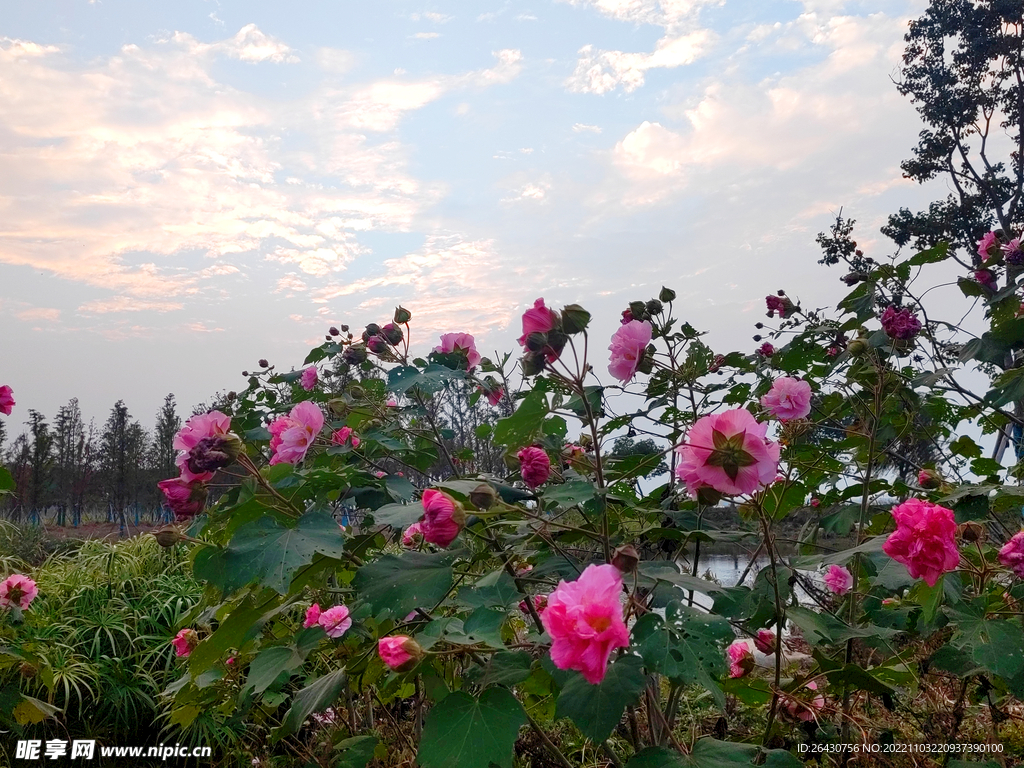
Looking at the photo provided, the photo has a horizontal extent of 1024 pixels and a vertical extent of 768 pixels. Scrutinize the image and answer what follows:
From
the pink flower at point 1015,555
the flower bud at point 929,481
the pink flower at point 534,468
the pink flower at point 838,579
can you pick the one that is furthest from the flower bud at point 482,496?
the pink flower at point 838,579

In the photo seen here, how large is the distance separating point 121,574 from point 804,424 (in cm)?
377

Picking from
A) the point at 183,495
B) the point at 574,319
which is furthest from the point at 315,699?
the point at 574,319

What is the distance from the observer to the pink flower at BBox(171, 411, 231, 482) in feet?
3.57

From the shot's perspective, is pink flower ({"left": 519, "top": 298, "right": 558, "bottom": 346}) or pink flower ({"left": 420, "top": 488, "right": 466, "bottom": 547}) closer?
pink flower ({"left": 420, "top": 488, "right": 466, "bottom": 547})

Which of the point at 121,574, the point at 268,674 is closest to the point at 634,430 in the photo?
the point at 268,674

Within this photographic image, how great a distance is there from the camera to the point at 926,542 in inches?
39.8

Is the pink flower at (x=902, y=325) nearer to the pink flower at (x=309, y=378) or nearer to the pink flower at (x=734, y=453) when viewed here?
the pink flower at (x=734, y=453)

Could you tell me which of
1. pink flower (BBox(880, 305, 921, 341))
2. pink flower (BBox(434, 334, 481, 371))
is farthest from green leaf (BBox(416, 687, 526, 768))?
pink flower (BBox(880, 305, 921, 341))

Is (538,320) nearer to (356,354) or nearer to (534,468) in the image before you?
(534,468)

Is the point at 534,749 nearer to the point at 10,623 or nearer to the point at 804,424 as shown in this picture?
the point at 804,424

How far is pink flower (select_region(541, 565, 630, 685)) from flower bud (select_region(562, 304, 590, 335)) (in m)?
0.46

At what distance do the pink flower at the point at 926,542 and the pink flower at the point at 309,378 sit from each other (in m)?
1.82

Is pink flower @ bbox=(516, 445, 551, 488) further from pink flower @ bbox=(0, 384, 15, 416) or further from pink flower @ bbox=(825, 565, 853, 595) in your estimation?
pink flower @ bbox=(0, 384, 15, 416)

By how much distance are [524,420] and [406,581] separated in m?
0.30
